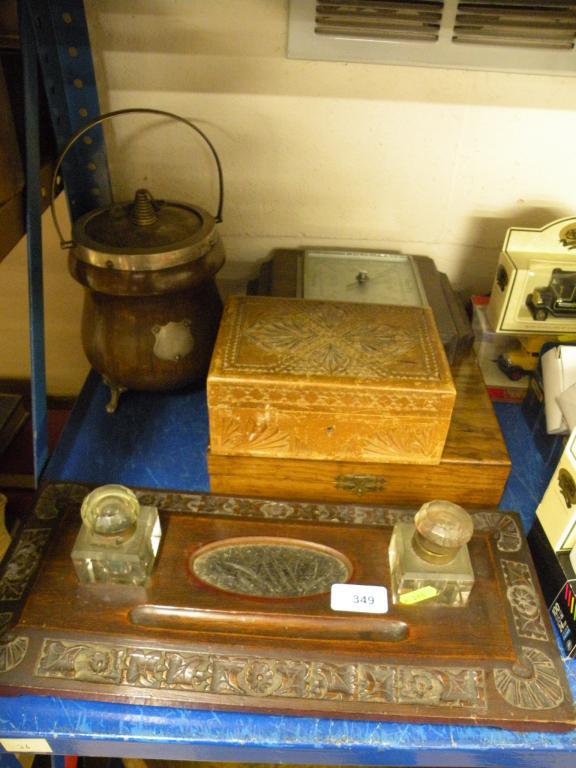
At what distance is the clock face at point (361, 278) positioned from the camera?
1053mm

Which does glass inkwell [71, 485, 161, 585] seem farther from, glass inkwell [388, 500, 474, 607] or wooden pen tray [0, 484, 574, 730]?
glass inkwell [388, 500, 474, 607]

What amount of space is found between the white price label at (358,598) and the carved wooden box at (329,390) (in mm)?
182

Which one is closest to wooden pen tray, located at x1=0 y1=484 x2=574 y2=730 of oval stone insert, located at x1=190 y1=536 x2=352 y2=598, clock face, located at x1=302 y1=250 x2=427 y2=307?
oval stone insert, located at x1=190 y1=536 x2=352 y2=598

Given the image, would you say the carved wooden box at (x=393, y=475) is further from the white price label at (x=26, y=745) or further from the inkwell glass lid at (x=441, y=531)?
the white price label at (x=26, y=745)

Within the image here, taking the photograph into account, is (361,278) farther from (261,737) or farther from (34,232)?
(261,737)

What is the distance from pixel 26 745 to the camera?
707 millimetres

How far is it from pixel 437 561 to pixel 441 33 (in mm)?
820

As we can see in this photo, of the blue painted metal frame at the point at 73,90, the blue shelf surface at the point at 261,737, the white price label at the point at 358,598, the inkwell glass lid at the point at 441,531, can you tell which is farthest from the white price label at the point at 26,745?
the blue painted metal frame at the point at 73,90

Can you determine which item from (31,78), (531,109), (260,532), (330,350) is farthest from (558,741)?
(31,78)

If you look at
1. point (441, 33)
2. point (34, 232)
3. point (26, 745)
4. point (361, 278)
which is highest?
point (441, 33)

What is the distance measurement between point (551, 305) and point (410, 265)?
0.27 m

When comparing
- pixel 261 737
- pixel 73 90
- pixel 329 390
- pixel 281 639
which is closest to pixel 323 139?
pixel 73 90

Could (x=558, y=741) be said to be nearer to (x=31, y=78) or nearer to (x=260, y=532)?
(x=260, y=532)

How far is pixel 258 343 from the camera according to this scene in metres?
0.87
